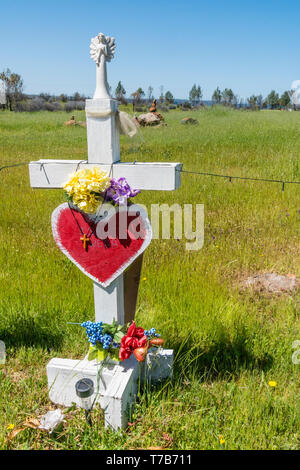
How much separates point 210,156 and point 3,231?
5.51 m

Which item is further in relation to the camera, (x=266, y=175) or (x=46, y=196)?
(x=266, y=175)

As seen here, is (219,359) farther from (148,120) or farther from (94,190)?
(148,120)

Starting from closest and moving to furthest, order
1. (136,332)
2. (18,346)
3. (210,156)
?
(136,332) → (18,346) → (210,156)

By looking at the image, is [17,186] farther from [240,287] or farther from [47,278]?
[240,287]

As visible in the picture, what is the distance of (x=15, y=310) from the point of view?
3.02 m

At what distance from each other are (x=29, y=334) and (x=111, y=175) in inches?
58.1

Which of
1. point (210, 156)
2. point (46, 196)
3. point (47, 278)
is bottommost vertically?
point (47, 278)

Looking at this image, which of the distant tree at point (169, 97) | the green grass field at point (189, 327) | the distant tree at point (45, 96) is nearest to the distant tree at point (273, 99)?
the distant tree at point (169, 97)

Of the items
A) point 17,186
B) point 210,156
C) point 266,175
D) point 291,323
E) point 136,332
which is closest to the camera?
point 136,332

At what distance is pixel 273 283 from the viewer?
3.63m

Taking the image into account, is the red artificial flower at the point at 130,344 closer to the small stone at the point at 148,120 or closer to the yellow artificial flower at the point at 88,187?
the yellow artificial flower at the point at 88,187

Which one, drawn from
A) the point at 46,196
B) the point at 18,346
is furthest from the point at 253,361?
the point at 46,196

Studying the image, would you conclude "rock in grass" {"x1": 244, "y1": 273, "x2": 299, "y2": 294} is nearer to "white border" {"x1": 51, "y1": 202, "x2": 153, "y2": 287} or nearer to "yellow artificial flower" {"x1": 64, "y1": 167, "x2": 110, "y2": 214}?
"white border" {"x1": 51, "y1": 202, "x2": 153, "y2": 287}

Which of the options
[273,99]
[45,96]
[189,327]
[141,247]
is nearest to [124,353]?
[141,247]
